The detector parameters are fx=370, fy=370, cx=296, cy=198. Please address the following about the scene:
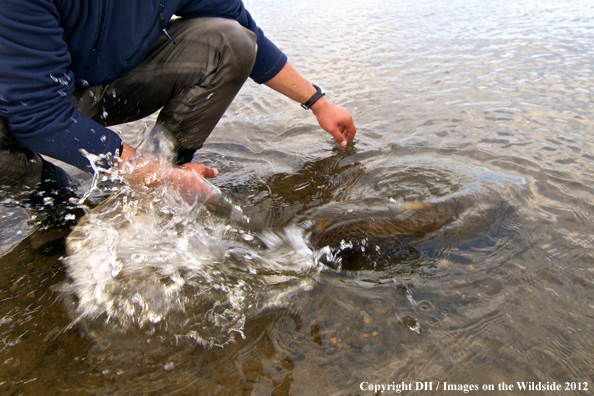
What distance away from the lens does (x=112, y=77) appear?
6.95 feet

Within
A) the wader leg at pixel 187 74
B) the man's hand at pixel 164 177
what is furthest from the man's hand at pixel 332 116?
the man's hand at pixel 164 177

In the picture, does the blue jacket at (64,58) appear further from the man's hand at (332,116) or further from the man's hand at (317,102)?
the man's hand at (332,116)

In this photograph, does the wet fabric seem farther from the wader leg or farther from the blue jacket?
the blue jacket

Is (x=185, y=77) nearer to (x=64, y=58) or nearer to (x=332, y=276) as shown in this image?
(x=64, y=58)

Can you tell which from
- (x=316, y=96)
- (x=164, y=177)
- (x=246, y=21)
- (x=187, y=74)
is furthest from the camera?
(x=316, y=96)

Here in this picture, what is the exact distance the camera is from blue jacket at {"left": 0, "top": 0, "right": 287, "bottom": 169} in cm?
149

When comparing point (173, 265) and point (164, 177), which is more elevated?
point (164, 177)

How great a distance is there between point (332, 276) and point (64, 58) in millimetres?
1643

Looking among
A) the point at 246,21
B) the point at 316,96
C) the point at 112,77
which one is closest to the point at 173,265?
the point at 112,77

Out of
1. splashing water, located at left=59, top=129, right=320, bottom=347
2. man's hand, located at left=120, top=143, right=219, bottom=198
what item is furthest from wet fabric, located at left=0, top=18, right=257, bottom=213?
man's hand, located at left=120, top=143, right=219, bottom=198

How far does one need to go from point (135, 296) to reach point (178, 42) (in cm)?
157

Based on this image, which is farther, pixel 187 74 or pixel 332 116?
pixel 332 116

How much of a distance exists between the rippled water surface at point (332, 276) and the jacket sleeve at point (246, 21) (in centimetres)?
79

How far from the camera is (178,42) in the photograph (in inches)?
92.8
